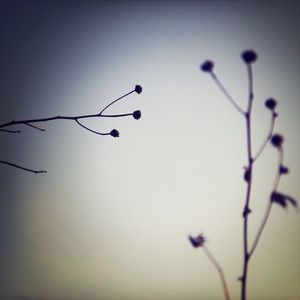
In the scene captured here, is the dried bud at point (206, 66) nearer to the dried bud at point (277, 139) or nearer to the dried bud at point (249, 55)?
the dried bud at point (249, 55)

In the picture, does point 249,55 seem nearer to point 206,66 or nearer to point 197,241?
point 206,66

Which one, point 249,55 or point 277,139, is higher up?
point 249,55

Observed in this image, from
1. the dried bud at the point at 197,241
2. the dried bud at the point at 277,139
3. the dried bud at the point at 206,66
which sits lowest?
the dried bud at the point at 197,241

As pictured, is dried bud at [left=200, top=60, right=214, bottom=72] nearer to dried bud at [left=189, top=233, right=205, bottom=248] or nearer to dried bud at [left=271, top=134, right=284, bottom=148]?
dried bud at [left=271, top=134, right=284, bottom=148]

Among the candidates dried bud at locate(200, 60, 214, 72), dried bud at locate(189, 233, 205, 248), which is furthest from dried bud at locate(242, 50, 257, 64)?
dried bud at locate(189, 233, 205, 248)

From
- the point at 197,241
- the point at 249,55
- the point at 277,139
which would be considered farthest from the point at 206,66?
the point at 197,241

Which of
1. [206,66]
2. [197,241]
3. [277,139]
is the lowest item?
[197,241]

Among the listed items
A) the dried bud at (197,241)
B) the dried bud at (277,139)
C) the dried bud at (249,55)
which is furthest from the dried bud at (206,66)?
the dried bud at (197,241)

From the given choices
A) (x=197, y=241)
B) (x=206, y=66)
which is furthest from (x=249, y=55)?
(x=197, y=241)

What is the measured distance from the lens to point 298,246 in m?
0.82

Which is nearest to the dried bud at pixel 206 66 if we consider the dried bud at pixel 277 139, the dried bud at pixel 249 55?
the dried bud at pixel 249 55

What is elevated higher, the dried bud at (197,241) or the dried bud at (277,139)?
the dried bud at (277,139)

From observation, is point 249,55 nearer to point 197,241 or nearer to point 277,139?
point 277,139

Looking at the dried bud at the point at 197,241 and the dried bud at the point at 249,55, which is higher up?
the dried bud at the point at 249,55
